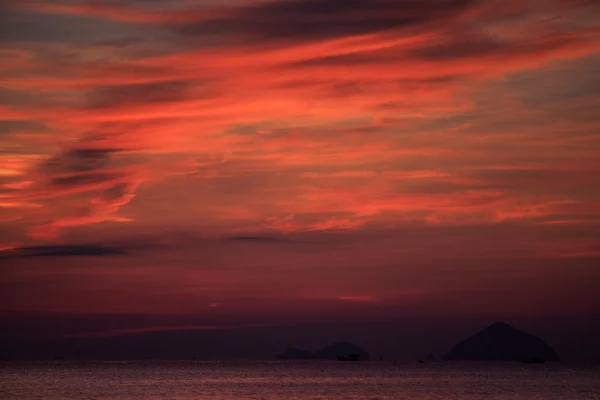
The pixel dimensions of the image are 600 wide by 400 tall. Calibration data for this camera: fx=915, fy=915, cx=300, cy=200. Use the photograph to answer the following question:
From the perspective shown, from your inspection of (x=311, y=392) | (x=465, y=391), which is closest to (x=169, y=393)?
(x=311, y=392)

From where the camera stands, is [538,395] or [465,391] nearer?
[538,395]

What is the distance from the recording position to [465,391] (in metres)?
199

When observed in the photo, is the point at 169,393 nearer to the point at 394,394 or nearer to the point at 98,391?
the point at 98,391

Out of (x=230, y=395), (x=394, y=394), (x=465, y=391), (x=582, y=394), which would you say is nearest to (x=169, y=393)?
(x=230, y=395)

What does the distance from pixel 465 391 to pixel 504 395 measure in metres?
19.7

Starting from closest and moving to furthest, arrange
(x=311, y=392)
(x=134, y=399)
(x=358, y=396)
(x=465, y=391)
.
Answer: (x=134, y=399) → (x=358, y=396) → (x=311, y=392) → (x=465, y=391)

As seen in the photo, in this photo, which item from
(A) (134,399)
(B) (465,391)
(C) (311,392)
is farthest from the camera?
(B) (465,391)

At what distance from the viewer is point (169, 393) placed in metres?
178

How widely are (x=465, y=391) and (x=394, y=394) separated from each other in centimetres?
2650

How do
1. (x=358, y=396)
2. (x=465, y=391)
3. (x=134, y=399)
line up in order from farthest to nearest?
(x=465, y=391) → (x=358, y=396) → (x=134, y=399)

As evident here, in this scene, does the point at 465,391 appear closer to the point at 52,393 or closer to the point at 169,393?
the point at 169,393

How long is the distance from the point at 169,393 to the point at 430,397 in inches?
1983

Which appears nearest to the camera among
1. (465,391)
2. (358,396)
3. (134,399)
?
(134,399)

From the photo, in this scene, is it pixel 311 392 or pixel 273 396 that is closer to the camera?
pixel 273 396
